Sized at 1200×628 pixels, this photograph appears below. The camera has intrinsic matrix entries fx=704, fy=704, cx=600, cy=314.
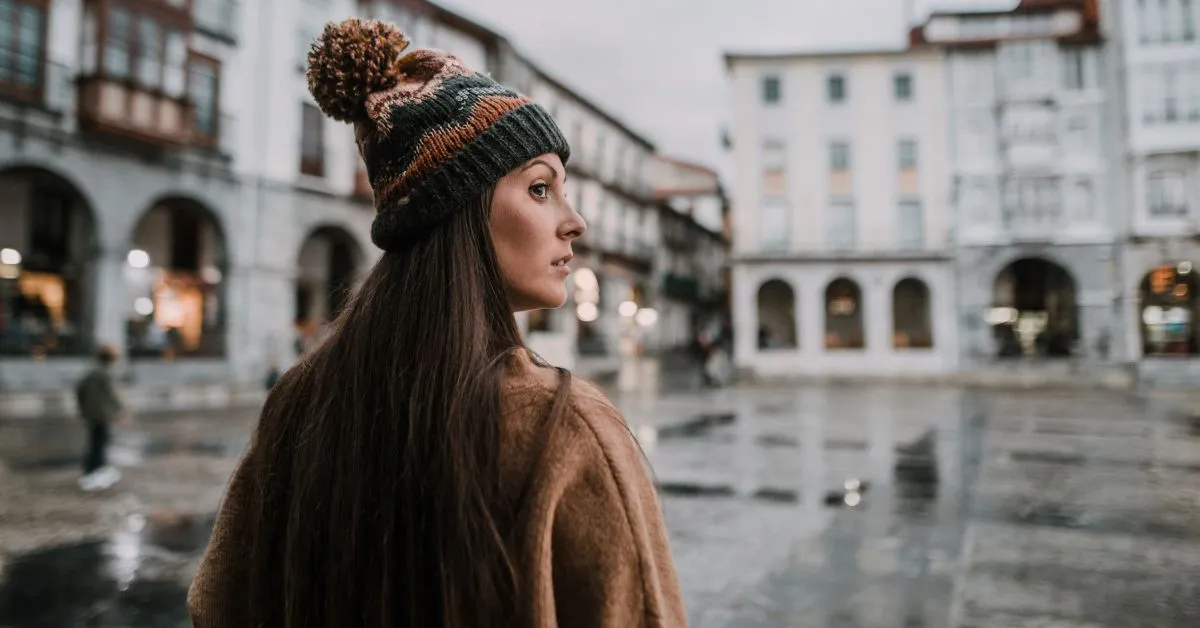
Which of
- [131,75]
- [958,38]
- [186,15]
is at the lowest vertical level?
[131,75]

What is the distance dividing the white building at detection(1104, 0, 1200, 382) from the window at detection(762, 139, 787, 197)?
1268 cm

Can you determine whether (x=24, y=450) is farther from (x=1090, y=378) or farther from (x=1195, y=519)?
(x=1090, y=378)

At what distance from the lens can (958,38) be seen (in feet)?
98.7

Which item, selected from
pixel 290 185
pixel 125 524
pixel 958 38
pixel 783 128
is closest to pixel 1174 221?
pixel 958 38

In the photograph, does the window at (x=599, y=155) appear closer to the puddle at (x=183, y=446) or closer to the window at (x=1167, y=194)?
the window at (x=1167, y=194)

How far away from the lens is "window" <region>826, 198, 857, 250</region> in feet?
100

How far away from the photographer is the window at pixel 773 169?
31047 millimetres

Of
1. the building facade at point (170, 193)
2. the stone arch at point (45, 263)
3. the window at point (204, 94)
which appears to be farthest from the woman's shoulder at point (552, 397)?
the window at point (204, 94)

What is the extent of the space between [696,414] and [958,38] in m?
25.1

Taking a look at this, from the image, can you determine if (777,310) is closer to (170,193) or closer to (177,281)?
(177,281)

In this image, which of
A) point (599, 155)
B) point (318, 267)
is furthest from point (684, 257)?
point (318, 267)

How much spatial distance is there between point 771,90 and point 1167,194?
15.4 meters

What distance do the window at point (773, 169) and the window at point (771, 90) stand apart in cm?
182

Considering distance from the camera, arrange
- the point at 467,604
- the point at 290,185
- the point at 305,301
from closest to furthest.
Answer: the point at 467,604 → the point at 290,185 → the point at 305,301
